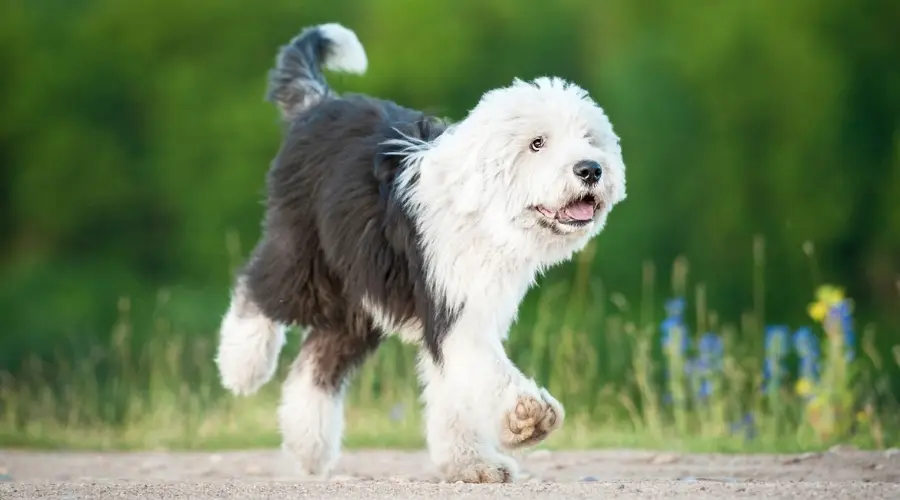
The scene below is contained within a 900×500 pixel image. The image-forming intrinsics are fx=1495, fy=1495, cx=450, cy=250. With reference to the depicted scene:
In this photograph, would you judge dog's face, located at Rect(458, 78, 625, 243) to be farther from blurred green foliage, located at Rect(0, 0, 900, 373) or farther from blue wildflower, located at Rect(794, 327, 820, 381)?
blurred green foliage, located at Rect(0, 0, 900, 373)

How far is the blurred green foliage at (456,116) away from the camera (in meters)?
16.1

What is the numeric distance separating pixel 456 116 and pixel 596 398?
7.96 m

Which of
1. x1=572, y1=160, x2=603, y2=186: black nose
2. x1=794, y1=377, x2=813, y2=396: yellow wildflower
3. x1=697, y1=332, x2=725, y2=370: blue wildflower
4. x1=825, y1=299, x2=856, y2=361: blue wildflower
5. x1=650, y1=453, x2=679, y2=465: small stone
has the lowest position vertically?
x1=650, y1=453, x2=679, y2=465: small stone

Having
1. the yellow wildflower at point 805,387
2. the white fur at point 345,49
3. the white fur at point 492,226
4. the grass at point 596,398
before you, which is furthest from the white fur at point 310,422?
the yellow wildflower at point 805,387

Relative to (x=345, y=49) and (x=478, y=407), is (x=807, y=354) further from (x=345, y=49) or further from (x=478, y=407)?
(x=478, y=407)

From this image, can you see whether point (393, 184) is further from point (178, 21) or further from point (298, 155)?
point (178, 21)

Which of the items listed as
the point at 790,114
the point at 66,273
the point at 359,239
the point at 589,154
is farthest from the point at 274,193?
the point at 66,273

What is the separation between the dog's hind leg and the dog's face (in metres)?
1.38

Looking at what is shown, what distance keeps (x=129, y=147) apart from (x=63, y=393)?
8.33 meters

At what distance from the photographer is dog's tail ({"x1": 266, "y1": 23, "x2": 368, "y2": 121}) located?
23.5 ft

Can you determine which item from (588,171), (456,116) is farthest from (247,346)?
(456,116)

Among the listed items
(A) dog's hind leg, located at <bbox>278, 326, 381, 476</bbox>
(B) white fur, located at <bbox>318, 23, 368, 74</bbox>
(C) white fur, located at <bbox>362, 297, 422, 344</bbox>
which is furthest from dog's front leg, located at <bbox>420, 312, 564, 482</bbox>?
(B) white fur, located at <bbox>318, 23, 368, 74</bbox>

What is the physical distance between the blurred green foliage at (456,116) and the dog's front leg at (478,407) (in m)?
8.73

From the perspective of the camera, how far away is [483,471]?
5953 mm
